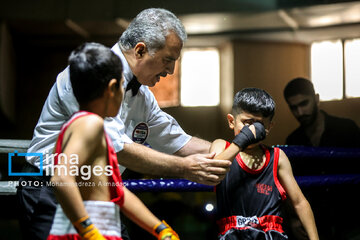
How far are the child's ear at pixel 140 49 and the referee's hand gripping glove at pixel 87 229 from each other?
0.82 m

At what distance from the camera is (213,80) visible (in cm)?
557

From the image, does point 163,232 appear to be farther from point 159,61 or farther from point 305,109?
point 305,109

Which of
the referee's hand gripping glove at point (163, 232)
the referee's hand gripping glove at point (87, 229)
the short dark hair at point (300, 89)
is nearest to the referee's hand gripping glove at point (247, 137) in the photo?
the referee's hand gripping glove at point (163, 232)

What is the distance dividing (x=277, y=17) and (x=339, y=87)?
1260 millimetres

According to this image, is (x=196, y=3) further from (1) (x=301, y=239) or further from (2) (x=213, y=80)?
(1) (x=301, y=239)

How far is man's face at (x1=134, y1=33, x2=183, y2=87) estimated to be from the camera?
1786mm

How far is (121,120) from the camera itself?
5.79 ft

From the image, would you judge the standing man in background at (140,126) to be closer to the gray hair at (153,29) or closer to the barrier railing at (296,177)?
the gray hair at (153,29)

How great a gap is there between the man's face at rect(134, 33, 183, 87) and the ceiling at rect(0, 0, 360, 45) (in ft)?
9.48

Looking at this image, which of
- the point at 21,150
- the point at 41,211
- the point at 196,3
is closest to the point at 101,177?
→ the point at 41,211

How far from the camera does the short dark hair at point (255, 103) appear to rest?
1.80m

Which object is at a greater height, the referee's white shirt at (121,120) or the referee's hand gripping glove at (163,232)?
the referee's white shirt at (121,120)
